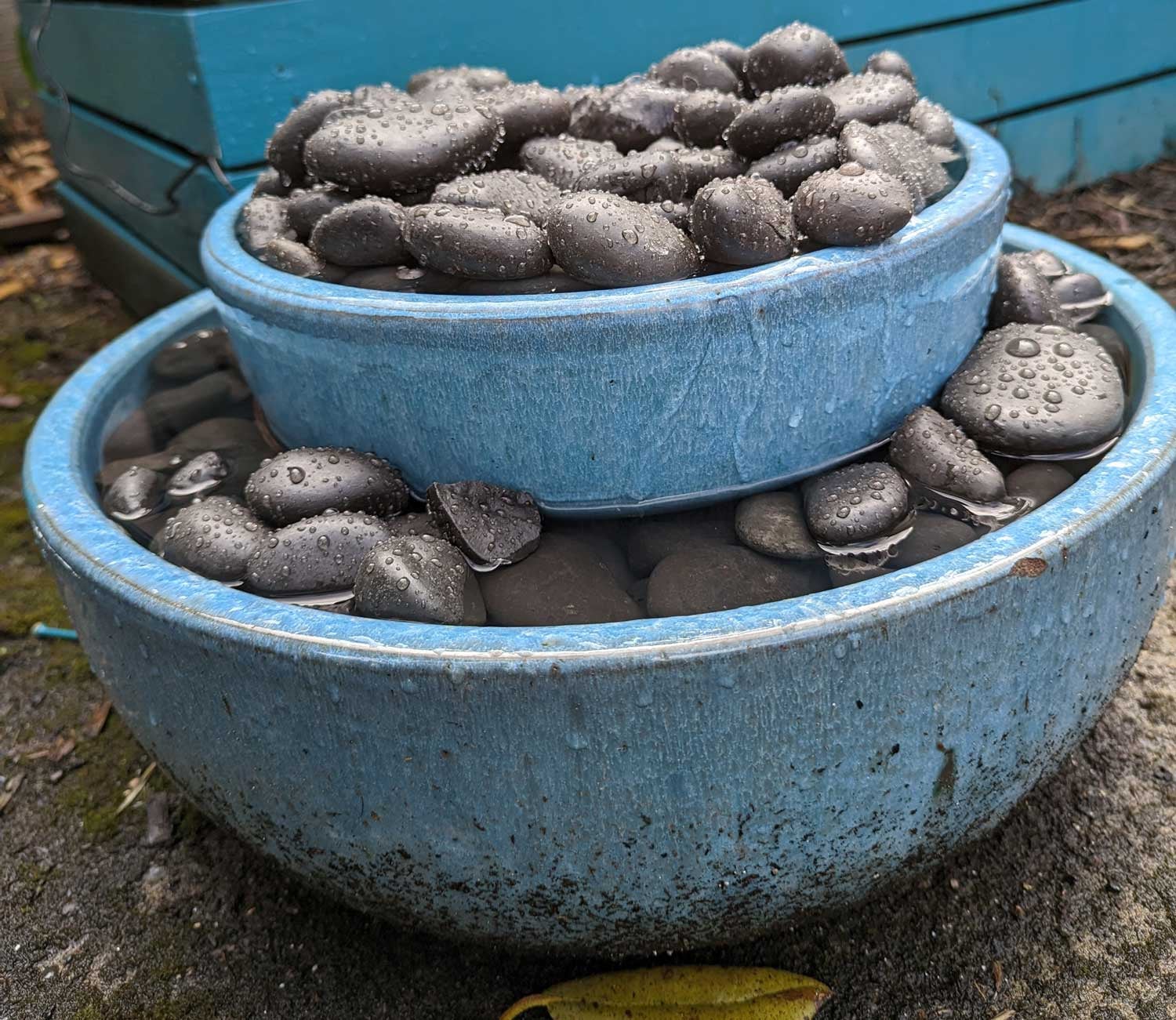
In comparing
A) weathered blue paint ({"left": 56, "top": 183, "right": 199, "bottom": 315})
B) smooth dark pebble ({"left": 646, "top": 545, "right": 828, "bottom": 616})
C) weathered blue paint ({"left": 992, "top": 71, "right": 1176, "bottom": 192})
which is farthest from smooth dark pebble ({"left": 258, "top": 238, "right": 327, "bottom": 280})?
weathered blue paint ({"left": 992, "top": 71, "right": 1176, "bottom": 192})

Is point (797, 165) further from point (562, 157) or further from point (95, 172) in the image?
point (95, 172)

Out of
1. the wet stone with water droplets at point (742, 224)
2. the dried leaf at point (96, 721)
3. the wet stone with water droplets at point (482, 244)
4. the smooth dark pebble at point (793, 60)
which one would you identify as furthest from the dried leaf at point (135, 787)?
the smooth dark pebble at point (793, 60)

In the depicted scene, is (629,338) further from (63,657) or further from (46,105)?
(46,105)

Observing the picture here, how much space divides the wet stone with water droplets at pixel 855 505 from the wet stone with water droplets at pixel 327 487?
63cm

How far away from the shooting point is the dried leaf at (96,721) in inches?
90.4

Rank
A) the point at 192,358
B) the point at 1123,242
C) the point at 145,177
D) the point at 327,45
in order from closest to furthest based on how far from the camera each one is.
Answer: the point at 192,358 → the point at 327,45 → the point at 145,177 → the point at 1123,242

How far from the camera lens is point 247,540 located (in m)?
1.61

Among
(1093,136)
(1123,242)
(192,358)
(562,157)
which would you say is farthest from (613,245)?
(1093,136)

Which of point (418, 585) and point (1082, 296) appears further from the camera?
point (1082, 296)

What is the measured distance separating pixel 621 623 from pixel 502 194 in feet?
2.64

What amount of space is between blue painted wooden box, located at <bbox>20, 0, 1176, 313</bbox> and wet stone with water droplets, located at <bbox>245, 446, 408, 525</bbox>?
1472 mm

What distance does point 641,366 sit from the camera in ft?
4.88

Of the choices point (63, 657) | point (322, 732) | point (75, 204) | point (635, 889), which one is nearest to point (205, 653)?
point (322, 732)

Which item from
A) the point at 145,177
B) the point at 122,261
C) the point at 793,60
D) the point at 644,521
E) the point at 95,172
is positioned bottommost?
the point at 122,261
